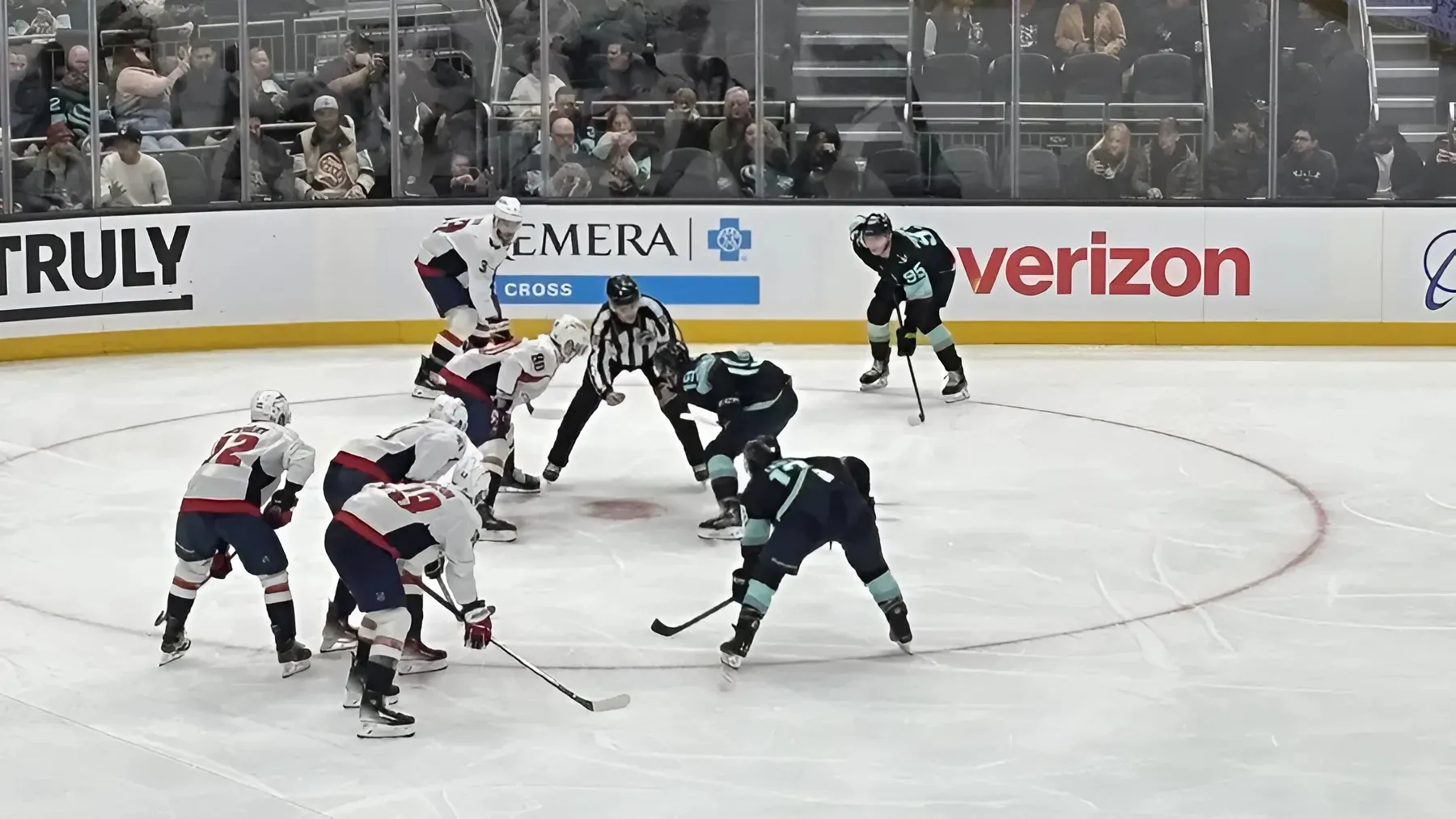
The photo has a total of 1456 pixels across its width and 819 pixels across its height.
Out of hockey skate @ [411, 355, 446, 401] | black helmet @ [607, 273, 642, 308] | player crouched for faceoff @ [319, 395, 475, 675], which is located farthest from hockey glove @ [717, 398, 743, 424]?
hockey skate @ [411, 355, 446, 401]

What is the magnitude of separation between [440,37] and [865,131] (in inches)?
121

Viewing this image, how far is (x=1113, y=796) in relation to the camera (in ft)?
17.0

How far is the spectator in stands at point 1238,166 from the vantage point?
13586mm

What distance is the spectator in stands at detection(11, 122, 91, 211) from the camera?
12578 millimetres

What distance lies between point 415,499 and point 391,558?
18cm

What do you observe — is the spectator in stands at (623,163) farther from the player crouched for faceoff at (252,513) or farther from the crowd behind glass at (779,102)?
the player crouched for faceoff at (252,513)

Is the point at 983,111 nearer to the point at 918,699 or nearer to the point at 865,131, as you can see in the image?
the point at 865,131

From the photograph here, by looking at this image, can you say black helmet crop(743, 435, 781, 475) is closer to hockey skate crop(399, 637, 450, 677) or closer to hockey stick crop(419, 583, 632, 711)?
hockey stick crop(419, 583, 632, 711)

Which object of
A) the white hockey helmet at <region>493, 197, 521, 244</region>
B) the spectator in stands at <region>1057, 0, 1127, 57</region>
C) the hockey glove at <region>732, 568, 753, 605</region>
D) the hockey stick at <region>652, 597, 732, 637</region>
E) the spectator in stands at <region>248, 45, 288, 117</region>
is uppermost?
the spectator in stands at <region>1057, 0, 1127, 57</region>

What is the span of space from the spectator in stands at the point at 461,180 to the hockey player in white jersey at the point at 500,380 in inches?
232

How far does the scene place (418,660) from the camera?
247 inches

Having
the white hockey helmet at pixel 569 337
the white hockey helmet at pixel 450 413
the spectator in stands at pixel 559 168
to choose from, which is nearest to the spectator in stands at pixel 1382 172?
the spectator in stands at pixel 559 168

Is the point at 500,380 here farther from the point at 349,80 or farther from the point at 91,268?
the point at 349,80

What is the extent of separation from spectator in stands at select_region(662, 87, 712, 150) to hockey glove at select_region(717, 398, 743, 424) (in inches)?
249
